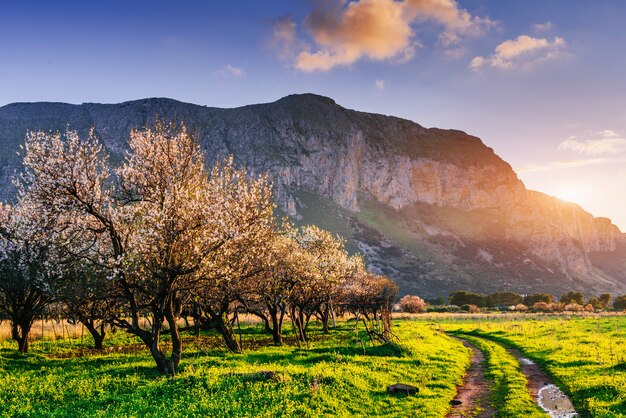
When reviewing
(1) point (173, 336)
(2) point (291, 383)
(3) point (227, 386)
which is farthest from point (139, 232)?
(2) point (291, 383)

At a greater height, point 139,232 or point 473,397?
point 139,232

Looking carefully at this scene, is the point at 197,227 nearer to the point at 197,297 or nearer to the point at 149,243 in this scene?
the point at 149,243

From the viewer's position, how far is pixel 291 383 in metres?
21.3

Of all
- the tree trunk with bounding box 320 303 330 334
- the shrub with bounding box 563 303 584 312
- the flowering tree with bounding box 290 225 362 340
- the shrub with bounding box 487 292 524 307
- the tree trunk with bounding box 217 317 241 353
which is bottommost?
the shrub with bounding box 487 292 524 307

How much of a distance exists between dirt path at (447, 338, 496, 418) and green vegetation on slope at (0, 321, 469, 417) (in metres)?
0.53

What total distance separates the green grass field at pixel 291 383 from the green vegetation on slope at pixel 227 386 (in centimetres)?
6

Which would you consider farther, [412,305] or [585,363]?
[412,305]

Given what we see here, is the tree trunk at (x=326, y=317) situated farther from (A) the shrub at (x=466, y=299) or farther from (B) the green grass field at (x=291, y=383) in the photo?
(A) the shrub at (x=466, y=299)

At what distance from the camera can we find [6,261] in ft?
112

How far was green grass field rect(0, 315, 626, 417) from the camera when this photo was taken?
1817cm

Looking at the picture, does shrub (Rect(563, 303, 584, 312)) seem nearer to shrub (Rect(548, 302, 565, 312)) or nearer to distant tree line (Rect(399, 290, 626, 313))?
distant tree line (Rect(399, 290, 626, 313))

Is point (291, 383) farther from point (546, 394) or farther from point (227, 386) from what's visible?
point (546, 394)

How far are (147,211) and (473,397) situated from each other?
21.0m

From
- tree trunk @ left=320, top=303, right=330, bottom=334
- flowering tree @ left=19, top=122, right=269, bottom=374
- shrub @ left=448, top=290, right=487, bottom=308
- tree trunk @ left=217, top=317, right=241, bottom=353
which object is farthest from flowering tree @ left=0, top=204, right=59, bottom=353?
shrub @ left=448, top=290, right=487, bottom=308
